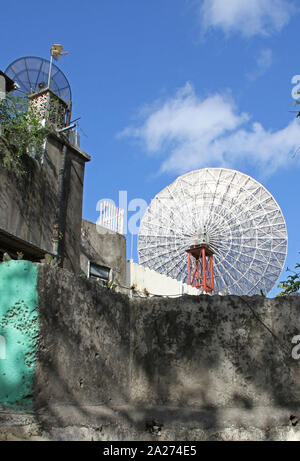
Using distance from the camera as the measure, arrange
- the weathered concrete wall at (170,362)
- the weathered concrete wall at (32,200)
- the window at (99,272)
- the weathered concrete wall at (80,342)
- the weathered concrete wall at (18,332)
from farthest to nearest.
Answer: the window at (99,272) → the weathered concrete wall at (32,200) → the weathered concrete wall at (170,362) → the weathered concrete wall at (80,342) → the weathered concrete wall at (18,332)

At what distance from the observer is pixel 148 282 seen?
19.2m

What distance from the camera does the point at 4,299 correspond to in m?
5.01

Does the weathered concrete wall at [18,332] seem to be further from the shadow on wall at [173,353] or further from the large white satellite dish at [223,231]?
the large white satellite dish at [223,231]

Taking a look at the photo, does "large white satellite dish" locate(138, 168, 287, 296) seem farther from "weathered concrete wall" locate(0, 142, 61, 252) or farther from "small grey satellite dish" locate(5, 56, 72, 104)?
"weathered concrete wall" locate(0, 142, 61, 252)

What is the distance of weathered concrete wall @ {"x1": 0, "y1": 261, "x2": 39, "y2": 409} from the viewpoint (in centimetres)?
466

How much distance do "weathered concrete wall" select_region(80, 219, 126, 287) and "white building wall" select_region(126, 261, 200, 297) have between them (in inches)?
148

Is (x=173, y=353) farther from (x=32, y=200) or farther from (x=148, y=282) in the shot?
(x=148, y=282)

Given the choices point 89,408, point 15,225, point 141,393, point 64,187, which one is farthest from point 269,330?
point 64,187

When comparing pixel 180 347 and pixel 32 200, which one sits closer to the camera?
pixel 180 347

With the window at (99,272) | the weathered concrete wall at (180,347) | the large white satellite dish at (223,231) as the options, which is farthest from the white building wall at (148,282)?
→ the weathered concrete wall at (180,347)

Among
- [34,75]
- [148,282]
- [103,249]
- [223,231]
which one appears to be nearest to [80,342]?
[103,249]

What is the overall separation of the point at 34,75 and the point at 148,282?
377 inches

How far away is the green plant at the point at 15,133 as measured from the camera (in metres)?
9.40

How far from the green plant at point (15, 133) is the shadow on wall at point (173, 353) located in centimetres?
445
